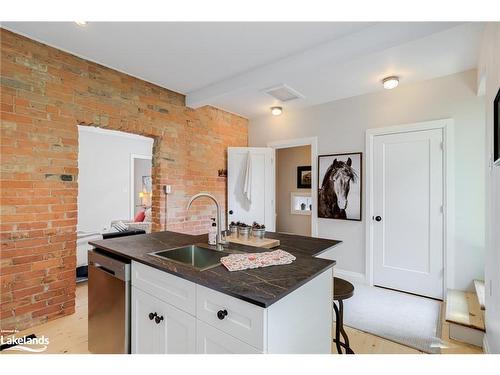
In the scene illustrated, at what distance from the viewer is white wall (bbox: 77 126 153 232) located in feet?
15.2

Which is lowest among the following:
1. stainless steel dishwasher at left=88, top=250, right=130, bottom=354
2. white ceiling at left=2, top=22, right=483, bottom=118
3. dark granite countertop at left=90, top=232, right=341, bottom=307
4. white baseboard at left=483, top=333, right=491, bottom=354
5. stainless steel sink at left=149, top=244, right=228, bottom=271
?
white baseboard at left=483, top=333, right=491, bottom=354

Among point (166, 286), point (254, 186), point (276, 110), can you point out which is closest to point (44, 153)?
point (166, 286)

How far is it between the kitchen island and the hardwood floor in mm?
819

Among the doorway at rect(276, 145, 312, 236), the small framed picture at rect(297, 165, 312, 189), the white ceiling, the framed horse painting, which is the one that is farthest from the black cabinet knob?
the small framed picture at rect(297, 165, 312, 189)

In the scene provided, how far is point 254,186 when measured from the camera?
4137mm

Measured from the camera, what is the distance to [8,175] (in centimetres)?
211

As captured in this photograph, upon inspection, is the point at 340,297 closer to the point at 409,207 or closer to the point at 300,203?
the point at 409,207

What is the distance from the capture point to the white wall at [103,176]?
15.2ft

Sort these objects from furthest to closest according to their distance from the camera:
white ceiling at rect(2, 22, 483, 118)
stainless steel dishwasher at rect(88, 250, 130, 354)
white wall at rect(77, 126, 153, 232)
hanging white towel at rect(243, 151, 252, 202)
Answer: white wall at rect(77, 126, 153, 232) → hanging white towel at rect(243, 151, 252, 202) → white ceiling at rect(2, 22, 483, 118) → stainless steel dishwasher at rect(88, 250, 130, 354)

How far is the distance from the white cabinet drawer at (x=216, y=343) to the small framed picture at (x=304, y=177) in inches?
171

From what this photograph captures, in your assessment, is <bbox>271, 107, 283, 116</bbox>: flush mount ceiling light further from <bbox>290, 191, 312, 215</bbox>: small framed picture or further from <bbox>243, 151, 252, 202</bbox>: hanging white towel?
<bbox>290, 191, 312, 215</bbox>: small framed picture

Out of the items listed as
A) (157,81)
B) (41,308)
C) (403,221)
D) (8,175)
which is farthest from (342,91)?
(41,308)

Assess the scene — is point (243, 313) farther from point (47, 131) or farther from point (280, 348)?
point (47, 131)
